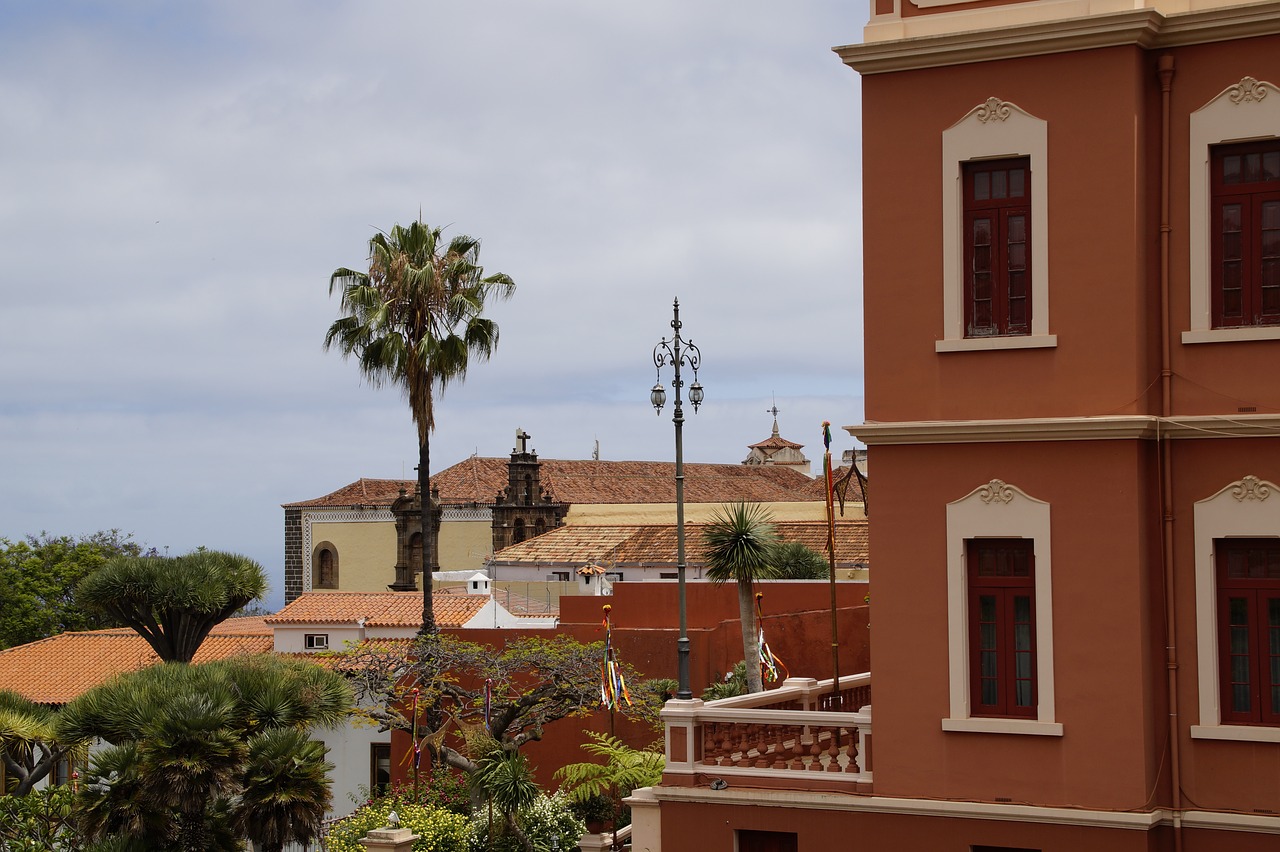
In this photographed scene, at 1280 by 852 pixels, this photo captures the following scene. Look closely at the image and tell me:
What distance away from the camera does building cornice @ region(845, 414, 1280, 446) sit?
503 inches

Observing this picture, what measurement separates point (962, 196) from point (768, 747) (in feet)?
18.0

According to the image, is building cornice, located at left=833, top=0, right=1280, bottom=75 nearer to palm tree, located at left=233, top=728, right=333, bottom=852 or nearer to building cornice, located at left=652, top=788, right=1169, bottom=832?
building cornice, located at left=652, top=788, right=1169, bottom=832

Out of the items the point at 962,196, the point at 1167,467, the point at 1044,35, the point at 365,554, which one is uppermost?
the point at 1044,35

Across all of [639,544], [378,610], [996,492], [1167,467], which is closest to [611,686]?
[996,492]

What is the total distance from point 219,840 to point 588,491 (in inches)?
2314

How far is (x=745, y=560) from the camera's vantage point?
2464 cm

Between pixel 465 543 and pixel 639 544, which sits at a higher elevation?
pixel 639 544

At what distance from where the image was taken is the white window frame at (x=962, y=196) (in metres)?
13.3

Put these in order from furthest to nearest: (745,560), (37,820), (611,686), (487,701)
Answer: (745,560)
(37,820)
(487,701)
(611,686)

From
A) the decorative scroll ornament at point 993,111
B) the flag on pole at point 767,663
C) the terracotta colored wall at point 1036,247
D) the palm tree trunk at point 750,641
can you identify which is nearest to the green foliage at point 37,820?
the palm tree trunk at point 750,641

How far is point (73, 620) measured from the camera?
5569 cm

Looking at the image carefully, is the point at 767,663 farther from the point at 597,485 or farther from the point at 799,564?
the point at 597,485

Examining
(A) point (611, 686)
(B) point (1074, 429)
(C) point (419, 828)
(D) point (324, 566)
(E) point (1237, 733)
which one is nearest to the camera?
(E) point (1237, 733)

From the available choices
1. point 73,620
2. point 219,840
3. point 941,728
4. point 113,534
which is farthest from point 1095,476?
point 113,534
